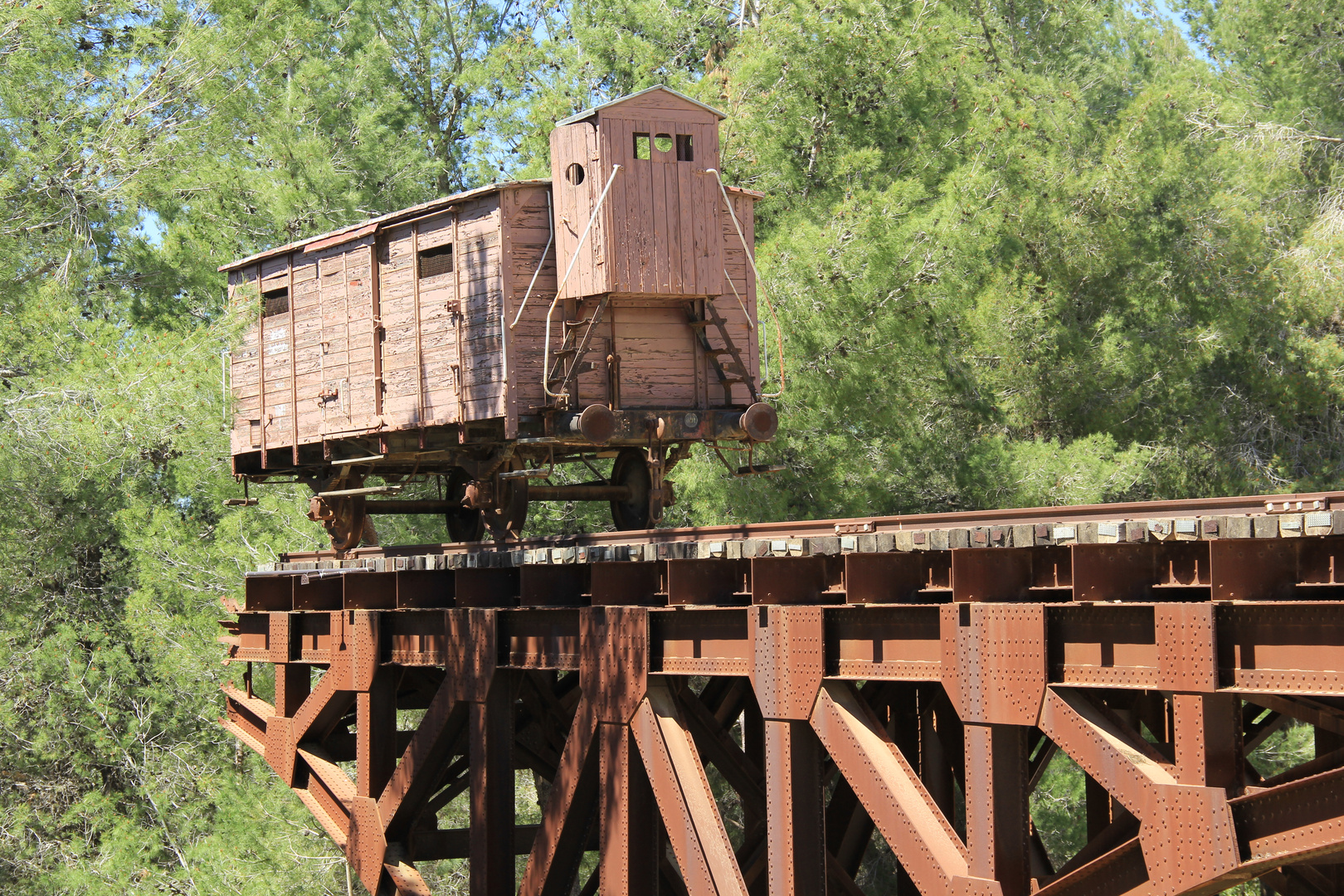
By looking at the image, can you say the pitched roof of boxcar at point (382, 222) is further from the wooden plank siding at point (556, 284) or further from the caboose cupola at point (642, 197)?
the caboose cupola at point (642, 197)

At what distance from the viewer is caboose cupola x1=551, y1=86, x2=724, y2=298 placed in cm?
1213

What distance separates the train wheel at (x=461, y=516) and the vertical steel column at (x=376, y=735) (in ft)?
14.8

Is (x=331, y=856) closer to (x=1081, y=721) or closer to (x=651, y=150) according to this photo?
(x=651, y=150)

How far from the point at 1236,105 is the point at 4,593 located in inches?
893

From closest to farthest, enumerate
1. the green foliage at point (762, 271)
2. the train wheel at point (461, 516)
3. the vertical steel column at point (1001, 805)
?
the vertical steel column at point (1001, 805)
the train wheel at point (461, 516)
the green foliage at point (762, 271)

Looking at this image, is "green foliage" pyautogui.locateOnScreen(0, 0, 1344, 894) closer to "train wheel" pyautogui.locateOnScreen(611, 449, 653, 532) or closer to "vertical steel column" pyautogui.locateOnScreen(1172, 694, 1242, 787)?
"train wheel" pyautogui.locateOnScreen(611, 449, 653, 532)

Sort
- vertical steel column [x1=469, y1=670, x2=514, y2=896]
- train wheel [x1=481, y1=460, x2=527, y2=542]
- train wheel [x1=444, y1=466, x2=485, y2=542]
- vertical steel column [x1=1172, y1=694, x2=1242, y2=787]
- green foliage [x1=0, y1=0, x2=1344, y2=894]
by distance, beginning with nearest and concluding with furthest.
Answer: vertical steel column [x1=1172, y1=694, x2=1242, y2=787] → vertical steel column [x1=469, y1=670, x2=514, y2=896] → train wheel [x1=481, y1=460, x2=527, y2=542] → train wheel [x1=444, y1=466, x2=485, y2=542] → green foliage [x1=0, y1=0, x2=1344, y2=894]

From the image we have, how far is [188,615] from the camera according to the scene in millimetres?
21828

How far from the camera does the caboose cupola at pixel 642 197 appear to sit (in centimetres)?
1213

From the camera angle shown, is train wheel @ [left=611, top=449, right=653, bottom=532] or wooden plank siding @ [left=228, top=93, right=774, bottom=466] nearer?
wooden plank siding @ [left=228, top=93, right=774, bottom=466]

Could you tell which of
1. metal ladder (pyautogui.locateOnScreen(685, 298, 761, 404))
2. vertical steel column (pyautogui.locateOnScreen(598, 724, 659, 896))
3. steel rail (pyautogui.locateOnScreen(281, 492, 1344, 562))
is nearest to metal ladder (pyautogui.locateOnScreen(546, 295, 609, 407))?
metal ladder (pyautogui.locateOnScreen(685, 298, 761, 404))

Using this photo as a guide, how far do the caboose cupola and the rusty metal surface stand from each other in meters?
3.00

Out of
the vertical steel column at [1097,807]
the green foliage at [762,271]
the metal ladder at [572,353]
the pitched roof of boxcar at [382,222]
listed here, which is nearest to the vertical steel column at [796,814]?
the vertical steel column at [1097,807]

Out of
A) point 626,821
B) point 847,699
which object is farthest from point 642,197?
point 847,699
